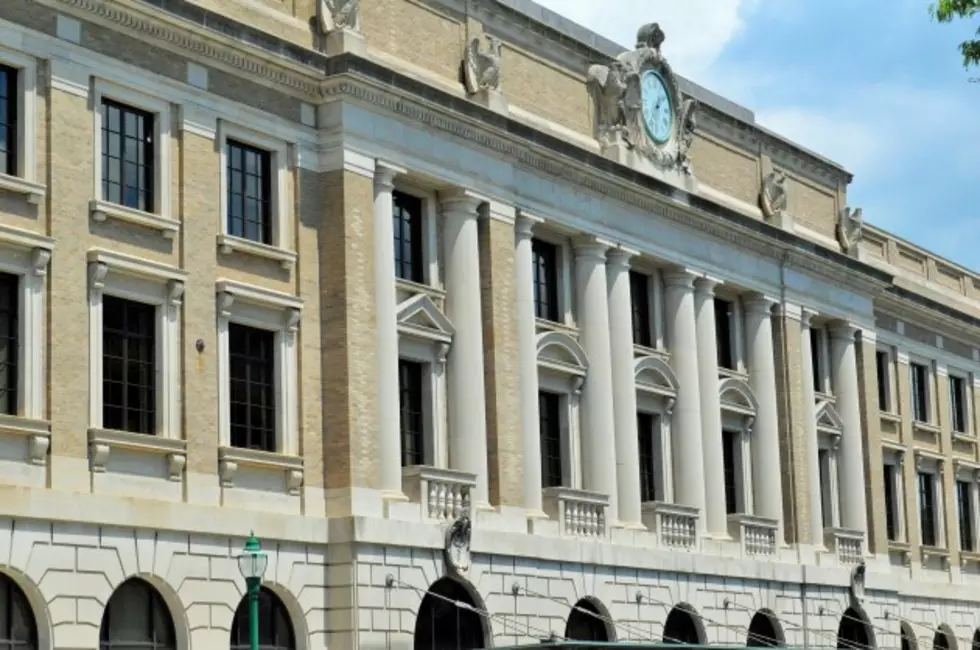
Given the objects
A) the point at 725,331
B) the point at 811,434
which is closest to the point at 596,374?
the point at 725,331

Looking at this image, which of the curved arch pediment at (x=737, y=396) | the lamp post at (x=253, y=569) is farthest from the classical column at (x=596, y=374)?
the lamp post at (x=253, y=569)

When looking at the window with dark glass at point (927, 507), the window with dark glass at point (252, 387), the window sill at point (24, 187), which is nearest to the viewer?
the window sill at point (24, 187)

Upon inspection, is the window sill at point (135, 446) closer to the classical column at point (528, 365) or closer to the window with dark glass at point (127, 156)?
the window with dark glass at point (127, 156)

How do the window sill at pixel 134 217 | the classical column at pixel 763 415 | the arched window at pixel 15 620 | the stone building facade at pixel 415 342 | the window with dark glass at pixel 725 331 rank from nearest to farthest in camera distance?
the arched window at pixel 15 620, the stone building facade at pixel 415 342, the window sill at pixel 134 217, the classical column at pixel 763 415, the window with dark glass at pixel 725 331

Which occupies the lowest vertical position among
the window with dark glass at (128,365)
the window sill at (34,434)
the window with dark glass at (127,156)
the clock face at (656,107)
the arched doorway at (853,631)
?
the arched doorway at (853,631)

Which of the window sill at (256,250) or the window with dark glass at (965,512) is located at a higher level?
the window sill at (256,250)

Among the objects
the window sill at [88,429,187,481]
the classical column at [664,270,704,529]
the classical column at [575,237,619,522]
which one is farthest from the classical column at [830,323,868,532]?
the window sill at [88,429,187,481]

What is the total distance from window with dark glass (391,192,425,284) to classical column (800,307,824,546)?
48.9 ft

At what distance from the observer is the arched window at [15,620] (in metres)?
28.5

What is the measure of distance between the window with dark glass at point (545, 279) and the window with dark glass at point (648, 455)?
12.2 feet

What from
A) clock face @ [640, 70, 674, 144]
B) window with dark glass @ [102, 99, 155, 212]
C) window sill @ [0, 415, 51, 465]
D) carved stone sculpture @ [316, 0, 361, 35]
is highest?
clock face @ [640, 70, 674, 144]

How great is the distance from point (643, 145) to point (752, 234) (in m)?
4.63

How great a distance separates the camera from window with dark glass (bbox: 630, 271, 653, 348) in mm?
44531

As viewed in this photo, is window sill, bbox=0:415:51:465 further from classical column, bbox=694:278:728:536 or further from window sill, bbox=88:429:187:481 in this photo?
classical column, bbox=694:278:728:536
